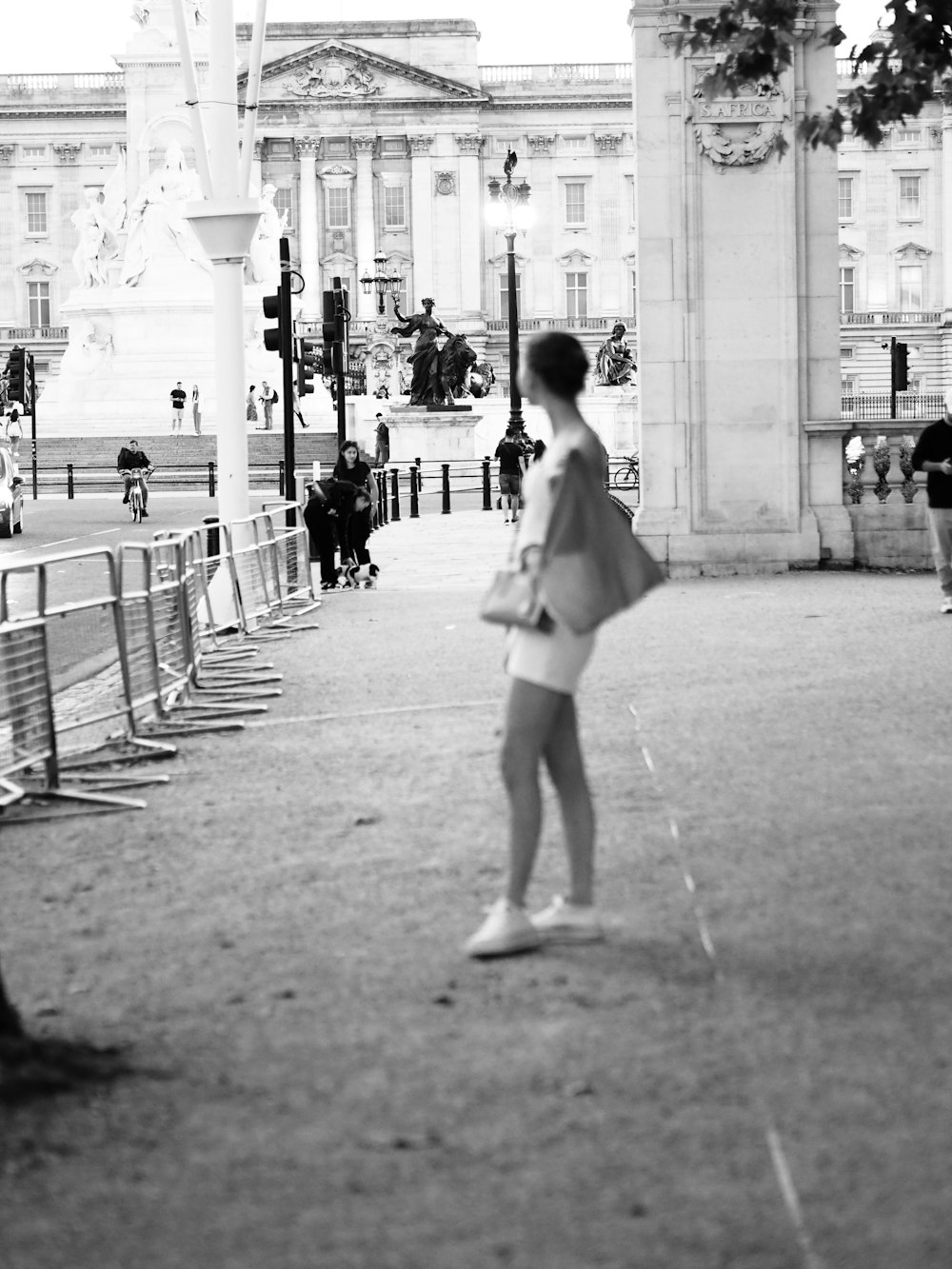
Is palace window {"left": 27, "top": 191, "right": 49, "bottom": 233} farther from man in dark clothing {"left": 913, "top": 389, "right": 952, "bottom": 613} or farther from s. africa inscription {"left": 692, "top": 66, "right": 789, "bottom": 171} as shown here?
man in dark clothing {"left": 913, "top": 389, "right": 952, "bottom": 613}

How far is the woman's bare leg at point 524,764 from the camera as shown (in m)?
6.22

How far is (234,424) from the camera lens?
17.7m

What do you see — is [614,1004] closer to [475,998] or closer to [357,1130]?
→ [475,998]

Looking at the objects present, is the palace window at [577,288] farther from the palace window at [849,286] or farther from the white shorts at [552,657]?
the white shorts at [552,657]

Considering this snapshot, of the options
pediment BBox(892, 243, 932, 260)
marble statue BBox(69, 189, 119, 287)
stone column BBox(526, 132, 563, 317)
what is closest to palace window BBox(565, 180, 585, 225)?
stone column BBox(526, 132, 563, 317)

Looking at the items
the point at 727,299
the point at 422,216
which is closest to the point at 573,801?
the point at 727,299

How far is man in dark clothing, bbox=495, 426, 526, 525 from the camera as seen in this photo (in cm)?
3791

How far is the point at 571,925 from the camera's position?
20.8 feet

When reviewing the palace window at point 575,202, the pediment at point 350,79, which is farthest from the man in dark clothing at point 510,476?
the palace window at point 575,202

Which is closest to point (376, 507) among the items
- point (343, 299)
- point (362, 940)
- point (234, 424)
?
point (343, 299)

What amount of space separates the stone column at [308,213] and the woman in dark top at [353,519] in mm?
94539

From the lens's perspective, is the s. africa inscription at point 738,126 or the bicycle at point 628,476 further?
the bicycle at point 628,476

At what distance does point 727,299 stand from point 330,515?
18.3 feet

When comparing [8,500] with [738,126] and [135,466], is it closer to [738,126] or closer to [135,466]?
[135,466]
